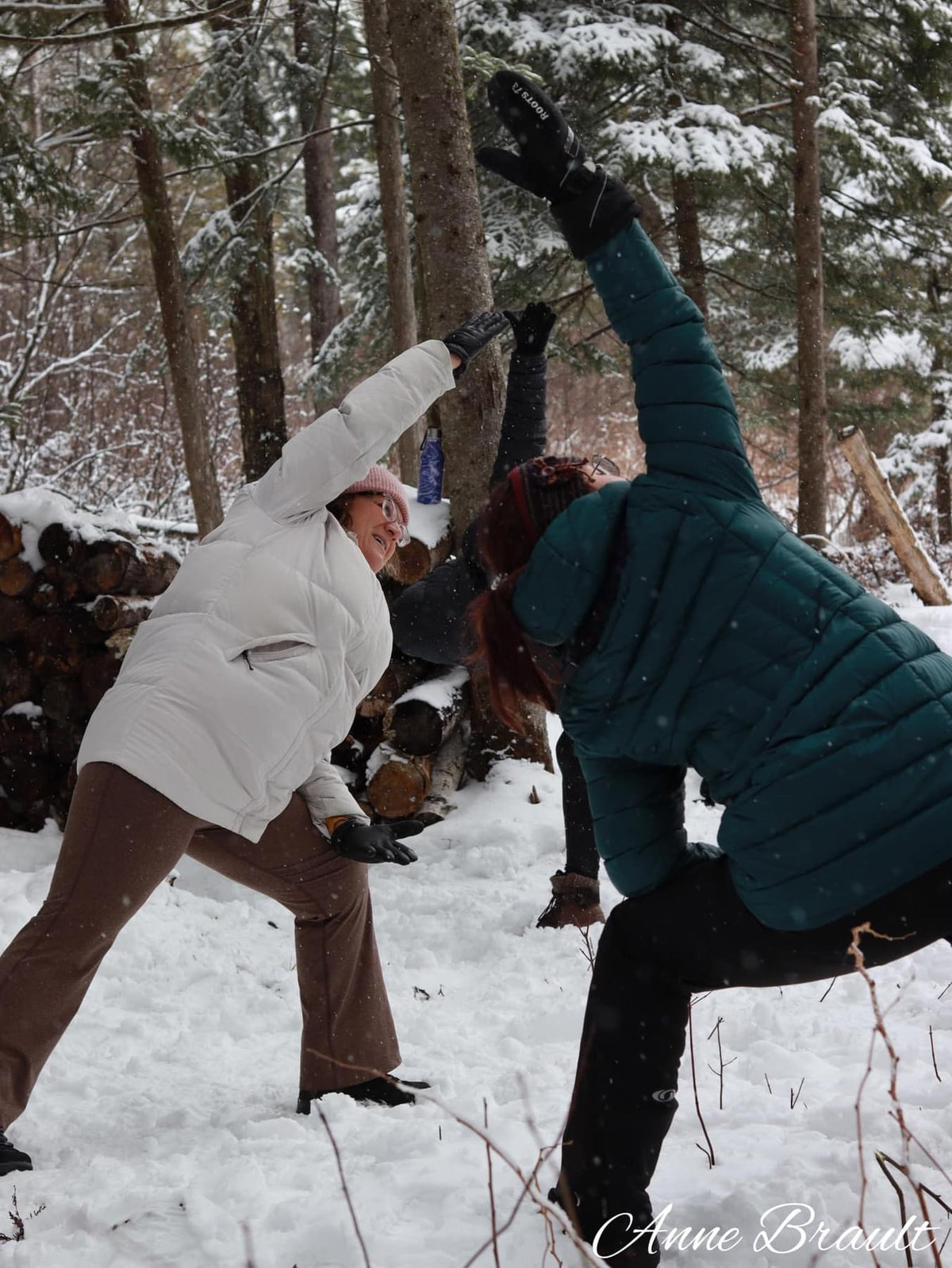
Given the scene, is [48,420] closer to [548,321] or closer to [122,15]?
[122,15]

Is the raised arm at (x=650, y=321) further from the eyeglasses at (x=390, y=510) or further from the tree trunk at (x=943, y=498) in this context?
the tree trunk at (x=943, y=498)

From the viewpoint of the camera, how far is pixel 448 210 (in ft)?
16.1

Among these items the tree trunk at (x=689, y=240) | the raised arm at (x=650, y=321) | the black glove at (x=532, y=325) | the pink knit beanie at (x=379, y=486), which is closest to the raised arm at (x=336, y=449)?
the pink knit beanie at (x=379, y=486)

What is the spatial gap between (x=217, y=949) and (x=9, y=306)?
47.2 feet

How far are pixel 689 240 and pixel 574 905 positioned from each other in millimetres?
9240

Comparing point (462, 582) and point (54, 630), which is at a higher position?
point (54, 630)

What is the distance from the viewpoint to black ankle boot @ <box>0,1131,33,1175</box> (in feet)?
7.68

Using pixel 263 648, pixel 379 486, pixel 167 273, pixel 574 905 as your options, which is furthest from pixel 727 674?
pixel 167 273

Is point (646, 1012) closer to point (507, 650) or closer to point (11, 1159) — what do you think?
point (507, 650)

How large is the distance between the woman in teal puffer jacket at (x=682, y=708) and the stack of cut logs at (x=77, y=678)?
3.14 meters

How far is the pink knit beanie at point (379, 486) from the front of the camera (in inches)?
114

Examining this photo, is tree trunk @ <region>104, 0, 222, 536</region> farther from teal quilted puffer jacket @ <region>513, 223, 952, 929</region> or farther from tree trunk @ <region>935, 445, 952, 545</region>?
tree trunk @ <region>935, 445, 952, 545</region>

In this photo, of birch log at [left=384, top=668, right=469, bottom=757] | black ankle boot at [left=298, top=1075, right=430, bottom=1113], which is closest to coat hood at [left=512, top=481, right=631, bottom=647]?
black ankle boot at [left=298, top=1075, right=430, bottom=1113]

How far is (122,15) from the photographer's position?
8.02 meters
